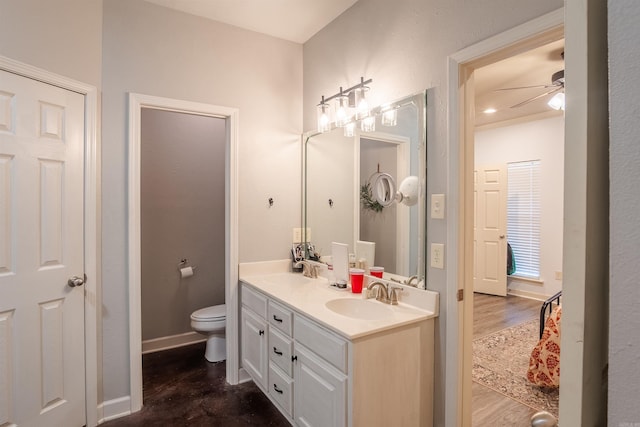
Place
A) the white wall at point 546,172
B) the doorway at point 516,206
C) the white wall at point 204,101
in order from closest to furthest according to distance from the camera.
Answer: the white wall at point 204,101 → the doorway at point 516,206 → the white wall at point 546,172

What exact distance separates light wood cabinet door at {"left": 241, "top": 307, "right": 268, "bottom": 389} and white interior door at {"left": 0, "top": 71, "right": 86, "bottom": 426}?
1.01 meters

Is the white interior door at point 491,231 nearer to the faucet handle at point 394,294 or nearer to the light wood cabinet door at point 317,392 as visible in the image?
the faucet handle at point 394,294

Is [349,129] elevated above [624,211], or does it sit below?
above

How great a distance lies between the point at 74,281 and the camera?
80.9 inches

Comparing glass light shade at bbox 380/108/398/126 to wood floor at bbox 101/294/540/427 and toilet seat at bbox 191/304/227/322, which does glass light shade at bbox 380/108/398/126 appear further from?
toilet seat at bbox 191/304/227/322

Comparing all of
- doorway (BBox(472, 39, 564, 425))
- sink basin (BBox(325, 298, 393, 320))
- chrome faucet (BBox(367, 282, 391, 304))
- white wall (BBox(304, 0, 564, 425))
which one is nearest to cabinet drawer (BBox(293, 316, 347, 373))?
sink basin (BBox(325, 298, 393, 320))

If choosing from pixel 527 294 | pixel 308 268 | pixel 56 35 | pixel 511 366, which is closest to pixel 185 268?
pixel 308 268

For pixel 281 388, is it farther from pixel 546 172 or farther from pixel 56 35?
pixel 546 172

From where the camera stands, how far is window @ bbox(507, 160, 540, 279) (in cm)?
500

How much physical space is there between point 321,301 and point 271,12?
2027 millimetres

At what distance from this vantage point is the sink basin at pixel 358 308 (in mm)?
1910

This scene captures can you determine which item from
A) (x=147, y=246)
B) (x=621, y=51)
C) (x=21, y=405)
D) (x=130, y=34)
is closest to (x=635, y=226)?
(x=621, y=51)

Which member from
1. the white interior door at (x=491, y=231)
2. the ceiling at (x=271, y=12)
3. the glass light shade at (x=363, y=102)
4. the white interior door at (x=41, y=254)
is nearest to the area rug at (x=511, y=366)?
the white interior door at (x=491, y=231)

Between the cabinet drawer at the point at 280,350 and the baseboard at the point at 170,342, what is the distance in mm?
1623
